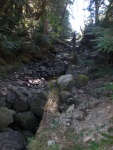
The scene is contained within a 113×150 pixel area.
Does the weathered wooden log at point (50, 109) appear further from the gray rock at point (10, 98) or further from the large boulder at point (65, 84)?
the gray rock at point (10, 98)

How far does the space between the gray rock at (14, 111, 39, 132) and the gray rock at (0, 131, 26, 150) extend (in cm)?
48

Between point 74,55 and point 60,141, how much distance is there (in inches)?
250

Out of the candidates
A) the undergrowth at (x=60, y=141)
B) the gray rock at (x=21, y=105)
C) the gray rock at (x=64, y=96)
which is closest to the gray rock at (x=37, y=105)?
the gray rock at (x=21, y=105)

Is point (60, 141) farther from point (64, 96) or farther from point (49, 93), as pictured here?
point (49, 93)

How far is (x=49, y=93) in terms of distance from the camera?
18.2 ft

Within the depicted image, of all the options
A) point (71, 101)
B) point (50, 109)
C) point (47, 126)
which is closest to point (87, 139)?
point (47, 126)

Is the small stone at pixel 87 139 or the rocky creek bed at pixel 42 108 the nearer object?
the small stone at pixel 87 139

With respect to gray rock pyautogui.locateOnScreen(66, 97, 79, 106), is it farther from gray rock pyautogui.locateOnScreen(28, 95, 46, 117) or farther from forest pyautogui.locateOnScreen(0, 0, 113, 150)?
gray rock pyautogui.locateOnScreen(28, 95, 46, 117)

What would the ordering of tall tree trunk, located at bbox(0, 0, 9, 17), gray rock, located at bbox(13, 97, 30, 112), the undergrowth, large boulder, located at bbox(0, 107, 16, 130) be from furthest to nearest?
tall tree trunk, located at bbox(0, 0, 9, 17), gray rock, located at bbox(13, 97, 30, 112), large boulder, located at bbox(0, 107, 16, 130), the undergrowth

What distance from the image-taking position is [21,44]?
29.5ft

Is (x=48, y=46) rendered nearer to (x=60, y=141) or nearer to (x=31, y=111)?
(x=31, y=111)

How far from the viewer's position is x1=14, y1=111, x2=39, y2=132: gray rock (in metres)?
5.14

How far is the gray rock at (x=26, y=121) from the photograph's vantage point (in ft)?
16.9

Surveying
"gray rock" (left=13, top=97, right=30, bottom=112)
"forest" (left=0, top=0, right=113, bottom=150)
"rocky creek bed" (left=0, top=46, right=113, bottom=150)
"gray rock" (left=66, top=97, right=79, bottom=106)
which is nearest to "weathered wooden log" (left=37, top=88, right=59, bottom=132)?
"forest" (left=0, top=0, right=113, bottom=150)
